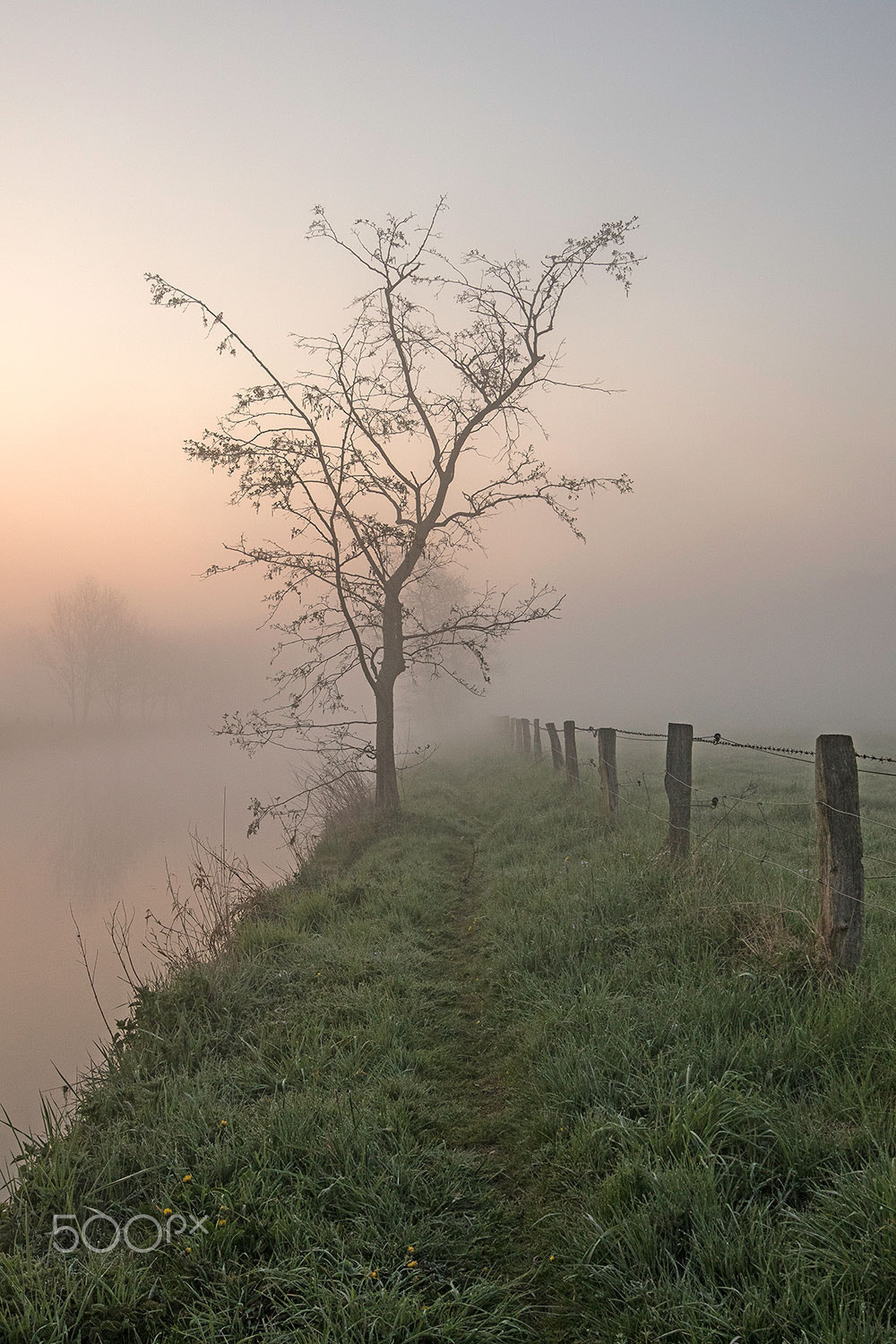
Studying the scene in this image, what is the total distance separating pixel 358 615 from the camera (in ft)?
49.2

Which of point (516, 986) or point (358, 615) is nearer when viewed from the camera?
point (516, 986)

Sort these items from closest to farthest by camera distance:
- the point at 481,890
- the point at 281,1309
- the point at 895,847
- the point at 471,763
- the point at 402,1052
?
1. the point at 281,1309
2. the point at 402,1052
3. the point at 481,890
4. the point at 895,847
5. the point at 471,763

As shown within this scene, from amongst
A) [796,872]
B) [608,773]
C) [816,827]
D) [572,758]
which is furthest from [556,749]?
[796,872]

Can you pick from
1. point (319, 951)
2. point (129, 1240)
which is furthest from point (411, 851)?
point (129, 1240)

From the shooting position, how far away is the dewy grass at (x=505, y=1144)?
2678 millimetres

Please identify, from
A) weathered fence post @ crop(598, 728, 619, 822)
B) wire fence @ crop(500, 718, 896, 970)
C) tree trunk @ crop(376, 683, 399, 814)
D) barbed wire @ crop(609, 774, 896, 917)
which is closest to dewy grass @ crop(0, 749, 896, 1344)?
barbed wire @ crop(609, 774, 896, 917)

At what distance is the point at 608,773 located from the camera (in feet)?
35.2

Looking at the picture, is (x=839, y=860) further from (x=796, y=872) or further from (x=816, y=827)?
(x=816, y=827)

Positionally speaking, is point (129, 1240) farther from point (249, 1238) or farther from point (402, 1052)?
point (402, 1052)

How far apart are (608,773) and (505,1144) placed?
7.19 meters

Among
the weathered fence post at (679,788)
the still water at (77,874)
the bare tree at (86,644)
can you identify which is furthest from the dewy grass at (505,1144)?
the bare tree at (86,644)

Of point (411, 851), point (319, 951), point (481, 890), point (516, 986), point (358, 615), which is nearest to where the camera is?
point (516, 986)

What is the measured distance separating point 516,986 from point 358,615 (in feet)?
33.9

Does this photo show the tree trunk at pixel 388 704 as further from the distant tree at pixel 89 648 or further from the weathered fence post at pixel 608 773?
the distant tree at pixel 89 648
